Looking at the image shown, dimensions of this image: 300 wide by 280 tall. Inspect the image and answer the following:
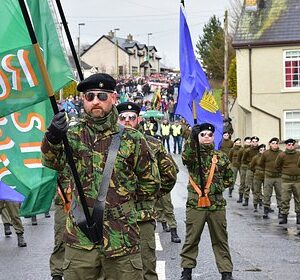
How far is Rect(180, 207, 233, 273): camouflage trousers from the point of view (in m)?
9.70

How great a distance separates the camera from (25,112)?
7094 mm

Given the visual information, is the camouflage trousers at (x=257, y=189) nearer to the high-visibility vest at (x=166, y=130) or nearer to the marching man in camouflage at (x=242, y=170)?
the marching man in camouflage at (x=242, y=170)

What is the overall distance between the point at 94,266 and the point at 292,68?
3264cm

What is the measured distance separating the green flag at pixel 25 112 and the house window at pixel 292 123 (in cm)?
3093

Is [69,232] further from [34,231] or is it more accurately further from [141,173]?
[34,231]

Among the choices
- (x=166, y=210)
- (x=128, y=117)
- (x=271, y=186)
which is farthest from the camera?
(x=271, y=186)

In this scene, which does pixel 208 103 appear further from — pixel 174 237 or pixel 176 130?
pixel 176 130

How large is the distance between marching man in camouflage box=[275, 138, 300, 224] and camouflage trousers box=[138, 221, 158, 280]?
977cm

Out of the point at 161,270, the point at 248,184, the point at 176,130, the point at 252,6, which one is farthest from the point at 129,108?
the point at 252,6

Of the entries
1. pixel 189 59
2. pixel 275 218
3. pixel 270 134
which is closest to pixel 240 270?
pixel 189 59

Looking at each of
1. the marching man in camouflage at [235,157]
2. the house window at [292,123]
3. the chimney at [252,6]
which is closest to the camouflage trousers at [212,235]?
the marching man in camouflage at [235,157]

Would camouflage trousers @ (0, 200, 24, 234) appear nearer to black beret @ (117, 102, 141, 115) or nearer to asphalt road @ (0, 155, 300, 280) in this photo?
asphalt road @ (0, 155, 300, 280)

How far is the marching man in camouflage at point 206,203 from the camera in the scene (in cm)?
970

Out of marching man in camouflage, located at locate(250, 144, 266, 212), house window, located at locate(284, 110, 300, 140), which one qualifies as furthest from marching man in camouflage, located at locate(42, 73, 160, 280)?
house window, located at locate(284, 110, 300, 140)
